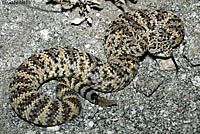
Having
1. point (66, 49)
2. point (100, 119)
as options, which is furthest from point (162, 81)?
point (66, 49)

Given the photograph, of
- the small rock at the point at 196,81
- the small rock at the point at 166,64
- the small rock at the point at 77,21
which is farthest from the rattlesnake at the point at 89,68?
the small rock at the point at 196,81

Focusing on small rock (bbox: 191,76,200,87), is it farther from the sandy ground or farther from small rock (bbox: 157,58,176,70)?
small rock (bbox: 157,58,176,70)

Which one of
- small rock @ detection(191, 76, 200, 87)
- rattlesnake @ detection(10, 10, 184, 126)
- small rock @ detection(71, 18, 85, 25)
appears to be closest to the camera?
rattlesnake @ detection(10, 10, 184, 126)

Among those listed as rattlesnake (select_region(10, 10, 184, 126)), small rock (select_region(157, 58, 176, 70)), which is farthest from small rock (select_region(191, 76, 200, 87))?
rattlesnake (select_region(10, 10, 184, 126))

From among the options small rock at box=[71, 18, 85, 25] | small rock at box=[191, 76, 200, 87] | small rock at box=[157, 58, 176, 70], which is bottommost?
small rock at box=[191, 76, 200, 87]

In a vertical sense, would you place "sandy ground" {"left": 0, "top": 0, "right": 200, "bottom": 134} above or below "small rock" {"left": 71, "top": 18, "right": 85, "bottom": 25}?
below

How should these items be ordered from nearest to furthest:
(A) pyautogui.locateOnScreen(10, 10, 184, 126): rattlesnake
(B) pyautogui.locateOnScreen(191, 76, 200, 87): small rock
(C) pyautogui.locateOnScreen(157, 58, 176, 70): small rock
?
(A) pyautogui.locateOnScreen(10, 10, 184, 126): rattlesnake < (B) pyautogui.locateOnScreen(191, 76, 200, 87): small rock < (C) pyautogui.locateOnScreen(157, 58, 176, 70): small rock
